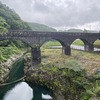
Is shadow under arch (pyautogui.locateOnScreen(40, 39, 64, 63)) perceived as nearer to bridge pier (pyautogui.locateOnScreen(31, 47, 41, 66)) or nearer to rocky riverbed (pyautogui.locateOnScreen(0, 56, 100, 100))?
bridge pier (pyautogui.locateOnScreen(31, 47, 41, 66))

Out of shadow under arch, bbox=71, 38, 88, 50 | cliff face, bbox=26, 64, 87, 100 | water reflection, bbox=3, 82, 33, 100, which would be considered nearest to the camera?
cliff face, bbox=26, 64, 87, 100

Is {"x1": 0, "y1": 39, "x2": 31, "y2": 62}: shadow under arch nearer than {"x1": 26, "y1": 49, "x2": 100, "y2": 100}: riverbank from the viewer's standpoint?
No

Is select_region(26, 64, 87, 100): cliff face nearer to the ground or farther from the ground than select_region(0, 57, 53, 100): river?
farther from the ground

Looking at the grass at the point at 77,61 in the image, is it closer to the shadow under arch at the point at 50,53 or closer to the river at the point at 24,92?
the shadow under arch at the point at 50,53

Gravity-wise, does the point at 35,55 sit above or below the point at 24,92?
above

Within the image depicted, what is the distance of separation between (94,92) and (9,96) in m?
20.5

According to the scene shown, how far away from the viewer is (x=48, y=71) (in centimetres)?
4812

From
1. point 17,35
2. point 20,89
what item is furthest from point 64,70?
point 17,35

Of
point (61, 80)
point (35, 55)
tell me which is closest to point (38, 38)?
point (35, 55)

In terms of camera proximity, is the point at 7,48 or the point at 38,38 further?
the point at 7,48

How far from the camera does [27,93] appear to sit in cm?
4725

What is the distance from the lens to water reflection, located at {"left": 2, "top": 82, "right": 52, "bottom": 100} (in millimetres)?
43784

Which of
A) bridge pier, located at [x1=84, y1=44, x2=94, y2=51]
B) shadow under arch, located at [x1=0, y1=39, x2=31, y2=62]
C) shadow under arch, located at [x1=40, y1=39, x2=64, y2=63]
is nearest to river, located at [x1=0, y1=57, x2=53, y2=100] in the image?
shadow under arch, located at [x1=0, y1=39, x2=31, y2=62]

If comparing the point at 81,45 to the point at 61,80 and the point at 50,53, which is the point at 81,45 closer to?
the point at 50,53
